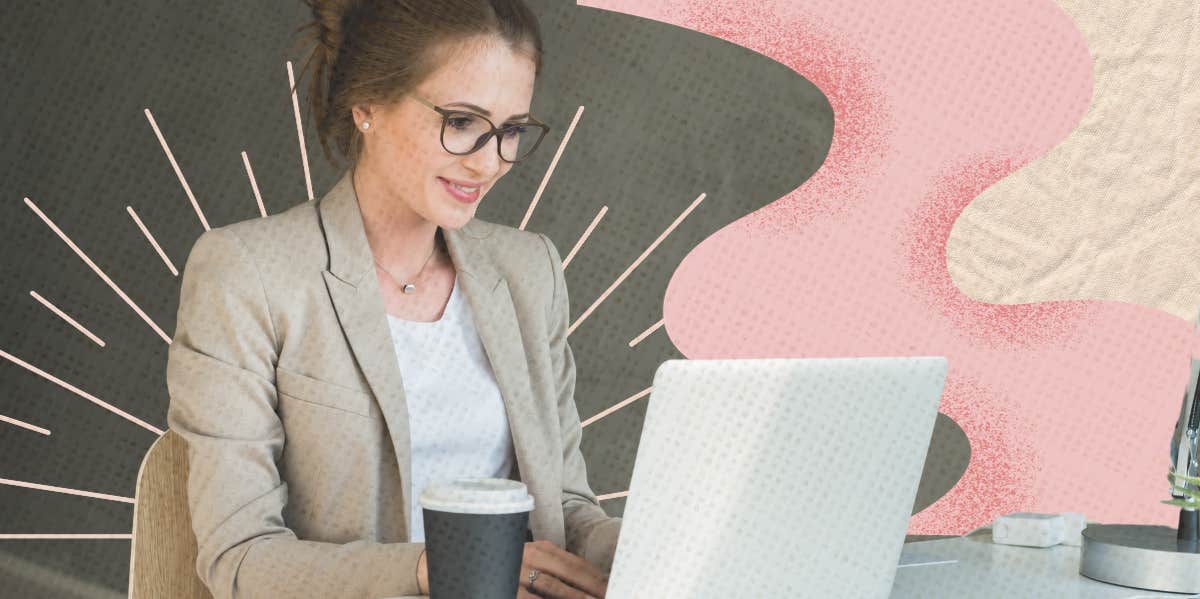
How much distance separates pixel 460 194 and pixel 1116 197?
1904 millimetres

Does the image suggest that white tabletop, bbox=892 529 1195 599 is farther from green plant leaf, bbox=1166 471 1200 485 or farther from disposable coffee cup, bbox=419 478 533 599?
disposable coffee cup, bbox=419 478 533 599

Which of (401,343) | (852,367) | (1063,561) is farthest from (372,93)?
(1063,561)

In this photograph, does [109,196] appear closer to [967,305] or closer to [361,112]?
[361,112]

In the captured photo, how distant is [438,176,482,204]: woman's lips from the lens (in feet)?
5.56

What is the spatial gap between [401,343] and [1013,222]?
1817 mm

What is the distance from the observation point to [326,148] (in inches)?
70.4

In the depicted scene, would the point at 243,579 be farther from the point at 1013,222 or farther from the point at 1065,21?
the point at 1065,21

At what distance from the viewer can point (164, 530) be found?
4.64ft

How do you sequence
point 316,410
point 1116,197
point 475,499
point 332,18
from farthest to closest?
point 1116,197, point 332,18, point 316,410, point 475,499

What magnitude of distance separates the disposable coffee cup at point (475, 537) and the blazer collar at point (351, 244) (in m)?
0.70

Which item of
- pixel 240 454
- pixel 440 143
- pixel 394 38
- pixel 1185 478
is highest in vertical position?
pixel 394 38

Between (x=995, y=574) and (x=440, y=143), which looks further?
(x=440, y=143)

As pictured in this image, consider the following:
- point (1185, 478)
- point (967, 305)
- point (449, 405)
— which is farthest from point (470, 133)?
point (967, 305)

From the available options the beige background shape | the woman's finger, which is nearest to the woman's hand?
the woman's finger
